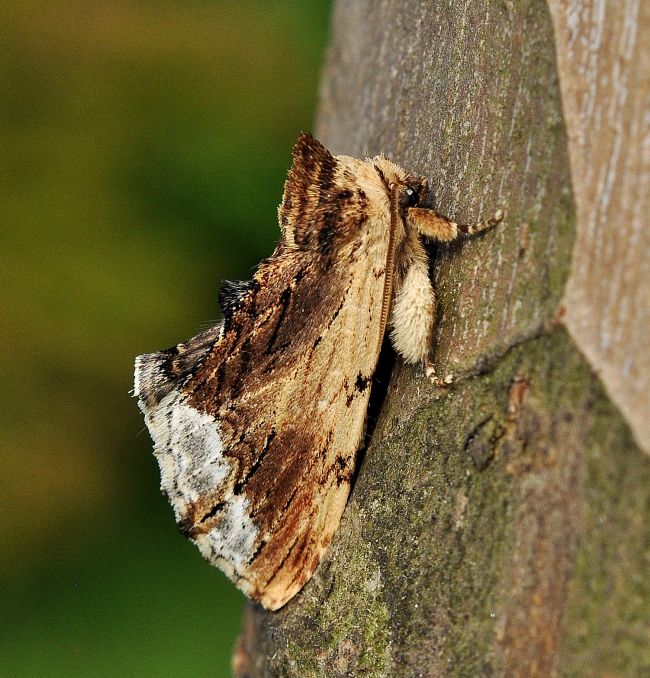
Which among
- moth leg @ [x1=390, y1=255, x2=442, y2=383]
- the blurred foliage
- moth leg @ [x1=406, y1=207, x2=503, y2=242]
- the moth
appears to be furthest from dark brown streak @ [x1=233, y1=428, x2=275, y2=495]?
the blurred foliage

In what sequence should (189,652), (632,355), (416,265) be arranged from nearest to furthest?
(632,355), (416,265), (189,652)

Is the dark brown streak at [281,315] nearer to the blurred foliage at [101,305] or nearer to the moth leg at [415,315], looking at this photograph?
the moth leg at [415,315]

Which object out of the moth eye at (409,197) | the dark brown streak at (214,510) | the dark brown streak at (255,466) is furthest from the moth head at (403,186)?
the dark brown streak at (214,510)

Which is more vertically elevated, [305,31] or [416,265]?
[305,31]

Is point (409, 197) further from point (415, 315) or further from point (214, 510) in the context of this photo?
point (214, 510)

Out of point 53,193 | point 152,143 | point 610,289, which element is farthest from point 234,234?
point 610,289

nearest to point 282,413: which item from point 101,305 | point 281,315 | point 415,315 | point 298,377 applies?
point 298,377

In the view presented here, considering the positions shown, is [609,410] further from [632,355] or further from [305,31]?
[305,31]
